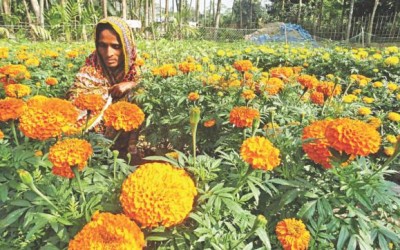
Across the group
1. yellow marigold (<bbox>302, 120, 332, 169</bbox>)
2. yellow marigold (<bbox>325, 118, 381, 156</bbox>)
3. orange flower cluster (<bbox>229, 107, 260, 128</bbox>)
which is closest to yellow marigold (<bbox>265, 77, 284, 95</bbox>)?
orange flower cluster (<bbox>229, 107, 260, 128</bbox>)

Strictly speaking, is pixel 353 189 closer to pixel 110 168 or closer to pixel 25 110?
pixel 110 168

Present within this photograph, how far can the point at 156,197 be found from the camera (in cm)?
78

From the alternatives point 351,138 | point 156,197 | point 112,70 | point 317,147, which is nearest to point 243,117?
point 317,147

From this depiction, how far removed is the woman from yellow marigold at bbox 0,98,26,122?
1.09 meters

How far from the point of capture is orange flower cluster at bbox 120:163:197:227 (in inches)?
30.1

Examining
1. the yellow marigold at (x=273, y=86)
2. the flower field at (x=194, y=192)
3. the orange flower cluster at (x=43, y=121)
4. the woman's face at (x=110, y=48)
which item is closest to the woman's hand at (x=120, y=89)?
the woman's face at (x=110, y=48)

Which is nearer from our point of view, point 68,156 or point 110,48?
point 68,156

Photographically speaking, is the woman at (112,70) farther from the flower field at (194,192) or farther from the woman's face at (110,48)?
the flower field at (194,192)

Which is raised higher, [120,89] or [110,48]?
[110,48]

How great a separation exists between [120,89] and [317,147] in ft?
5.58

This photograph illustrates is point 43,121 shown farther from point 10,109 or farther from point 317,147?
point 317,147

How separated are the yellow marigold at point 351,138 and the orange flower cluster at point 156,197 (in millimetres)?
429

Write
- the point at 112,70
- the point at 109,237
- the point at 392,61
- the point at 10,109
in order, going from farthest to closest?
1. the point at 392,61
2. the point at 112,70
3. the point at 10,109
4. the point at 109,237

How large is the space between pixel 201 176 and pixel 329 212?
1.28 ft
